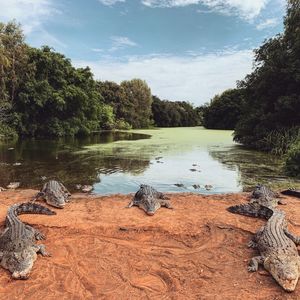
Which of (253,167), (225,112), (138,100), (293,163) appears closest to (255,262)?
(293,163)

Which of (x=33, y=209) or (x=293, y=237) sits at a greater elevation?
(x=293, y=237)

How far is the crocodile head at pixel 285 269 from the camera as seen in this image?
14.0ft

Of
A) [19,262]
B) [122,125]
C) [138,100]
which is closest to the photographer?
[19,262]

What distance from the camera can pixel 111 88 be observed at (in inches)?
2254

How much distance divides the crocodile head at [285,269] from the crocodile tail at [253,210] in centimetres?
214

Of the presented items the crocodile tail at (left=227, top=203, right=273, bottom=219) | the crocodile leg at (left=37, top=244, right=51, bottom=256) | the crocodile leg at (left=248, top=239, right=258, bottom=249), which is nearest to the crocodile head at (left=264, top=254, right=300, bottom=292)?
the crocodile leg at (left=248, top=239, right=258, bottom=249)

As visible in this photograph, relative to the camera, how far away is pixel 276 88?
21.7m

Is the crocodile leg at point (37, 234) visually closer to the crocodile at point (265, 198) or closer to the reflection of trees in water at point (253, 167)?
the crocodile at point (265, 198)

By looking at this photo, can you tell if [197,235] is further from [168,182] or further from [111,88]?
[111,88]

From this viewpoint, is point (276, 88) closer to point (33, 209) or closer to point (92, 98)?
point (33, 209)

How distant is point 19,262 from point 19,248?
29 cm

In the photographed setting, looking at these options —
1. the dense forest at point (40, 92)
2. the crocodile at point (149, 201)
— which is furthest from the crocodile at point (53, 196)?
the dense forest at point (40, 92)

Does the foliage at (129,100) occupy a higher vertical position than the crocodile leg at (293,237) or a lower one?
higher

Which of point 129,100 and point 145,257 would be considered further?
point 129,100
